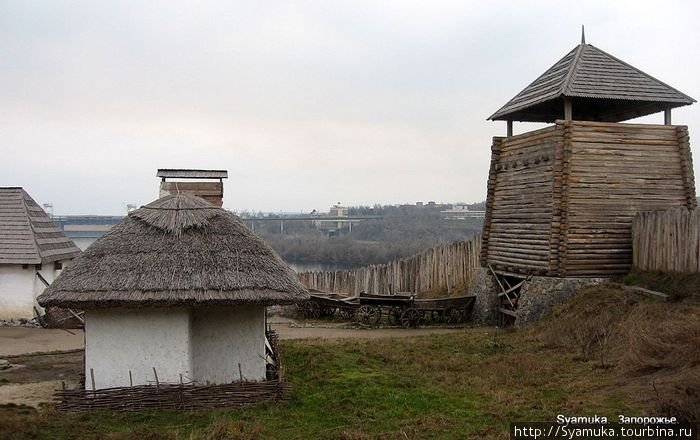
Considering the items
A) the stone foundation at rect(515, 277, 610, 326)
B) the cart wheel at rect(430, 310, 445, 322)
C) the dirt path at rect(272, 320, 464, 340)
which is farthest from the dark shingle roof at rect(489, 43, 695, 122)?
the dirt path at rect(272, 320, 464, 340)

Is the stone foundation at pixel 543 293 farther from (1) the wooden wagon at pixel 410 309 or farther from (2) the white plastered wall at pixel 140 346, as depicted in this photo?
(2) the white plastered wall at pixel 140 346

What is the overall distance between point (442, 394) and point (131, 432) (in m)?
4.39

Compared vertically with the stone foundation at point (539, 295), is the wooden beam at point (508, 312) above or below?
below

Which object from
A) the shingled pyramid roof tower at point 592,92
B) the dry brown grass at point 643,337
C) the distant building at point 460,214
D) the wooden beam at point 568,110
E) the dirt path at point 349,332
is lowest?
the dirt path at point 349,332

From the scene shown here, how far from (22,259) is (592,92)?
54.3 ft

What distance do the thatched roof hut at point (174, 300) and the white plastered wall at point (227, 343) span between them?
16mm

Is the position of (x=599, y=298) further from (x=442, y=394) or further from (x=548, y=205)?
(x=442, y=394)

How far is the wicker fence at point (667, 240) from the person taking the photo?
528 inches

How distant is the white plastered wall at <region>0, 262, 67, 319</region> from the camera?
765 inches

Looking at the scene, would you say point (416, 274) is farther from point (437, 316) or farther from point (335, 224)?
point (335, 224)

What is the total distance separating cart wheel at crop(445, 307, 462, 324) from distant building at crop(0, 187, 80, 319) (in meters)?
11.9

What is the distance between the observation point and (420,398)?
374 inches

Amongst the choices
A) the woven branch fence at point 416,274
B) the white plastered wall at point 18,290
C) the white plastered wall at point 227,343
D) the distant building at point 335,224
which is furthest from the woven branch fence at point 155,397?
the distant building at point 335,224

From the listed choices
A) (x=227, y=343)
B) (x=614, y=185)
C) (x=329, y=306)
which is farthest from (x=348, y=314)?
(x=227, y=343)
